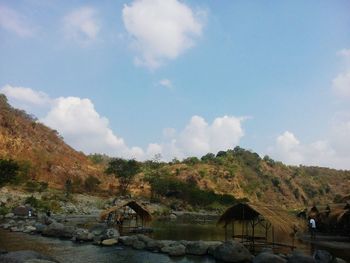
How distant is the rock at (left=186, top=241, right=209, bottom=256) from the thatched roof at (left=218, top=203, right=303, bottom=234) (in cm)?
308

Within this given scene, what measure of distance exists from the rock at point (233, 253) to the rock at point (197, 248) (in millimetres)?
1412

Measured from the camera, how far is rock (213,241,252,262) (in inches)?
772

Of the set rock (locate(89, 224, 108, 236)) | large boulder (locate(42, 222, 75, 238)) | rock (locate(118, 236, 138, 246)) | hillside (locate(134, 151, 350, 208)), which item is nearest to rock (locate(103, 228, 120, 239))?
rock (locate(89, 224, 108, 236))

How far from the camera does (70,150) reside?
309 feet

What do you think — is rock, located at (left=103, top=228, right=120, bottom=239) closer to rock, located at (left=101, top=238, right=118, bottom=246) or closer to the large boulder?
rock, located at (left=101, top=238, right=118, bottom=246)

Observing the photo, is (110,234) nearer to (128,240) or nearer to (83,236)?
(83,236)

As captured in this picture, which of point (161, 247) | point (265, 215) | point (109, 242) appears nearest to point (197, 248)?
point (161, 247)

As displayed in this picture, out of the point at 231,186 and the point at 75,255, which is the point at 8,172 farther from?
the point at 231,186

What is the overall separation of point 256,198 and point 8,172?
79.0 m

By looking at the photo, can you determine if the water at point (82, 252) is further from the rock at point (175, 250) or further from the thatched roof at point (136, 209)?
the thatched roof at point (136, 209)

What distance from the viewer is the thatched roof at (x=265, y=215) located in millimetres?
21219

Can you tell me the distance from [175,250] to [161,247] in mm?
1250

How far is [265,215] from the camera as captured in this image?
843 inches

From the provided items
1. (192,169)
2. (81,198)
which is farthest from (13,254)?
(192,169)
